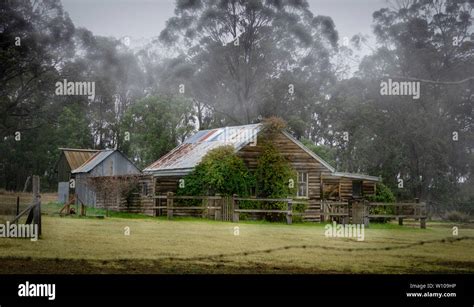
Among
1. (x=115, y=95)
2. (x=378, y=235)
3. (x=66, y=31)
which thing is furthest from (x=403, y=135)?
(x=66, y=31)

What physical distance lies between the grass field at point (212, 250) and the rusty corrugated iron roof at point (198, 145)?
2.32m

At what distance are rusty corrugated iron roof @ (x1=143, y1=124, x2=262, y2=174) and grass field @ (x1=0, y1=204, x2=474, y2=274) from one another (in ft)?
7.61

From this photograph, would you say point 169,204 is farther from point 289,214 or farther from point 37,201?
point 37,201

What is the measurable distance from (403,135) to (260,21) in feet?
14.3

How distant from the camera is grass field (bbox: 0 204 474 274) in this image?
32.8 ft

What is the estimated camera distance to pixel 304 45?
1444 centimetres

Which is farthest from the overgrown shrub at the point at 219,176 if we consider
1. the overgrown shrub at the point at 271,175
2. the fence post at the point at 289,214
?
the fence post at the point at 289,214

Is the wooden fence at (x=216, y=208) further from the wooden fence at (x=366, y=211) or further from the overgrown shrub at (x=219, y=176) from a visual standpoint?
the wooden fence at (x=366, y=211)

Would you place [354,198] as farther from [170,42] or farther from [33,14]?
[33,14]

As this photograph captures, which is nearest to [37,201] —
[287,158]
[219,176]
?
[219,176]

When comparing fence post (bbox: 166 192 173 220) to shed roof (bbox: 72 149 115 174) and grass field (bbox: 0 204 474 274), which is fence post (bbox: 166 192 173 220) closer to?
grass field (bbox: 0 204 474 274)

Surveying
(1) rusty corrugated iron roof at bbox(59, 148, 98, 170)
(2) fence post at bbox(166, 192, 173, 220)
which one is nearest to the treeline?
(1) rusty corrugated iron roof at bbox(59, 148, 98, 170)

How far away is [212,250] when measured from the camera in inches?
454
